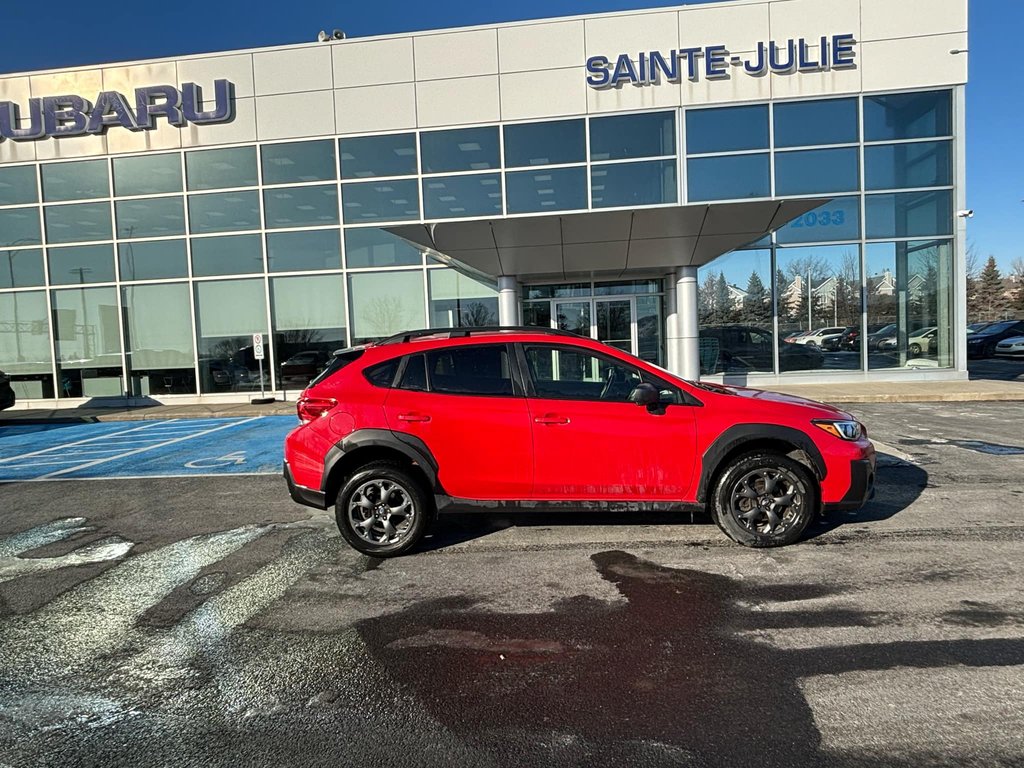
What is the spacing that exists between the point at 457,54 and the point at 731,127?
23.6 ft

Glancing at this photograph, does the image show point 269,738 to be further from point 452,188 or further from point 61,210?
point 61,210

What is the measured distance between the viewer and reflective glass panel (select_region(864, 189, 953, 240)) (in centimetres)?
1580

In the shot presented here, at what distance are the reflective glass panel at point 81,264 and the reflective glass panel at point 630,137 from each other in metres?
13.6

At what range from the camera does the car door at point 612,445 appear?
4781 mm

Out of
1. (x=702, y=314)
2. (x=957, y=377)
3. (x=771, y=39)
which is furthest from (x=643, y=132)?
(x=957, y=377)

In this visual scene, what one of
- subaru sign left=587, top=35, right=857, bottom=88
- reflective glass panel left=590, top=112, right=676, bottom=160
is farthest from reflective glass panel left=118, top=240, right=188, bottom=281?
subaru sign left=587, top=35, right=857, bottom=88

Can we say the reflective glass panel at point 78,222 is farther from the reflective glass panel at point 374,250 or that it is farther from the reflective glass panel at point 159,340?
the reflective glass panel at point 374,250

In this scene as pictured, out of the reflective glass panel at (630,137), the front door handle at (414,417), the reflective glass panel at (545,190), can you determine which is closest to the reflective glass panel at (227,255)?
the reflective glass panel at (545,190)

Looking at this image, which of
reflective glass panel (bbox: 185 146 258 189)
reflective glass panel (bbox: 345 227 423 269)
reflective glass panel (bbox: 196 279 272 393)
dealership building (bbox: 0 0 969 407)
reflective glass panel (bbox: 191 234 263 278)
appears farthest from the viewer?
reflective glass panel (bbox: 196 279 272 393)

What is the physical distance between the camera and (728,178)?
1591cm

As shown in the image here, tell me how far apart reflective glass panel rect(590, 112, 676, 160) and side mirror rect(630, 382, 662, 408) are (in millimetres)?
12668

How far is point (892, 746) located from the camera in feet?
8.25

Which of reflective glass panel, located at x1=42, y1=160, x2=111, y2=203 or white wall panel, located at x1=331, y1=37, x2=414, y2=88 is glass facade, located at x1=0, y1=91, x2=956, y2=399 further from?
white wall panel, located at x1=331, y1=37, x2=414, y2=88

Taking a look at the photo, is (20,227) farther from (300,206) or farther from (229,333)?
(300,206)
